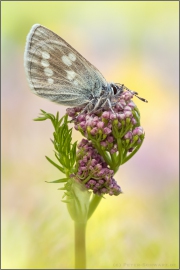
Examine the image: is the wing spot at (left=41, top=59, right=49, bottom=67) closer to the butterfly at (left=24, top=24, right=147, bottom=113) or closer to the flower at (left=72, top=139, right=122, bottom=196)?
the butterfly at (left=24, top=24, right=147, bottom=113)

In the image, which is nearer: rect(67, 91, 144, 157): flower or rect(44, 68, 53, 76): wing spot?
rect(67, 91, 144, 157): flower

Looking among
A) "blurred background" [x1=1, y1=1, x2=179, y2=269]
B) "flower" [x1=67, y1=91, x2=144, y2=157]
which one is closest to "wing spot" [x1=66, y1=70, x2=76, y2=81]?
"flower" [x1=67, y1=91, x2=144, y2=157]

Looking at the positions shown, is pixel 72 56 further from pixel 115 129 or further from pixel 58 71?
pixel 115 129

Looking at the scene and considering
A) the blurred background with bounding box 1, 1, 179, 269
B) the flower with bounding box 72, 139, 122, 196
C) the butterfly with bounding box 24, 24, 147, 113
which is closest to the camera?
the flower with bounding box 72, 139, 122, 196

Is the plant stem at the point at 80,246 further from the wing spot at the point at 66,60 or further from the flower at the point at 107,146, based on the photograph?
the wing spot at the point at 66,60

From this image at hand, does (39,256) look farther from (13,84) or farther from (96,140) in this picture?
(13,84)

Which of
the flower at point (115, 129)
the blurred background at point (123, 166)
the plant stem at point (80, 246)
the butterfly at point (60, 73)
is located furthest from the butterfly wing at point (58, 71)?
the blurred background at point (123, 166)
